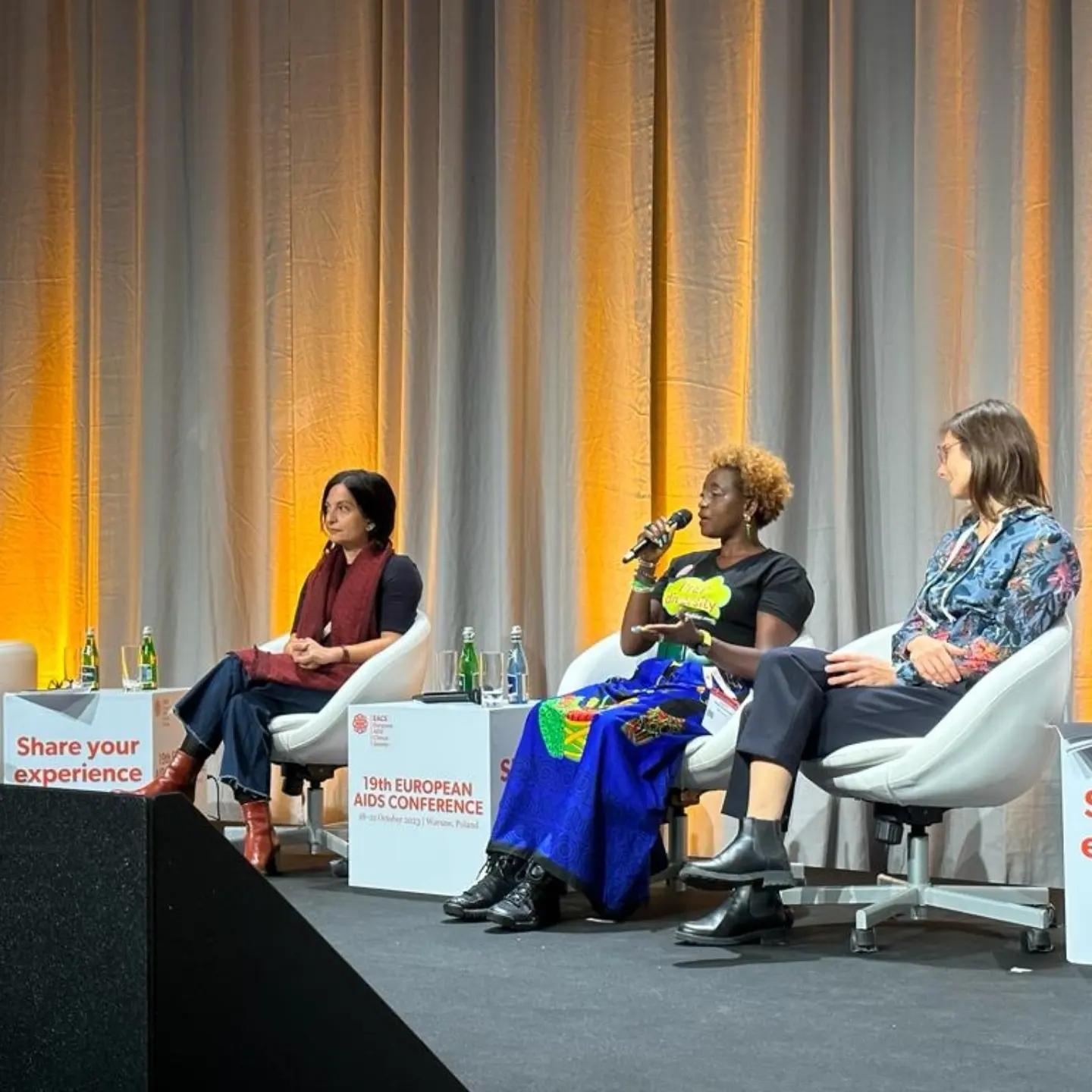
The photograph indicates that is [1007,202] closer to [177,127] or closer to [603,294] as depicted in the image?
[603,294]

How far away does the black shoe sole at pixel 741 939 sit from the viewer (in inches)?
144

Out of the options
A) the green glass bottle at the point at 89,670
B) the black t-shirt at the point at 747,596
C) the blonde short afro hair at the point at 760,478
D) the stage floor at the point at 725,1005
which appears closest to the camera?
the stage floor at the point at 725,1005

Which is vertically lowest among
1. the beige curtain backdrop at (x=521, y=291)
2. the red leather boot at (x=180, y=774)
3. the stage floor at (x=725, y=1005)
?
the stage floor at (x=725, y=1005)

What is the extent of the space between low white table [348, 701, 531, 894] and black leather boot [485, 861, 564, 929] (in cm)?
37

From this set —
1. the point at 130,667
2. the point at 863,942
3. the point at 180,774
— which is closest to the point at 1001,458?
the point at 863,942

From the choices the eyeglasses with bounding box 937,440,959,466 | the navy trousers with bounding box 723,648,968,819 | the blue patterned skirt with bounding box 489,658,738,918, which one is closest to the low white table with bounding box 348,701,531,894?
the blue patterned skirt with bounding box 489,658,738,918

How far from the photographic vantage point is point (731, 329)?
5152 millimetres

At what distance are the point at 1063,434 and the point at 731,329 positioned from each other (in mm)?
1042

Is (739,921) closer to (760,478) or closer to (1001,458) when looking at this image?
(1001,458)

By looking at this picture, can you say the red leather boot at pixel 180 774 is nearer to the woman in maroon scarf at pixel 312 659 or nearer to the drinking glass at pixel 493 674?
the woman in maroon scarf at pixel 312 659

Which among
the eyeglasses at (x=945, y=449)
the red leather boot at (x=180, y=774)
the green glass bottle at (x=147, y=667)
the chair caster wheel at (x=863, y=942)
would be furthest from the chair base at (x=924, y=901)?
the green glass bottle at (x=147, y=667)

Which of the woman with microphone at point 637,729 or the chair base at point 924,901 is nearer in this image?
the chair base at point 924,901

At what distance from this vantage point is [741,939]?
3.68 metres

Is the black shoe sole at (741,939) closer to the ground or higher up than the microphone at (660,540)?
closer to the ground
